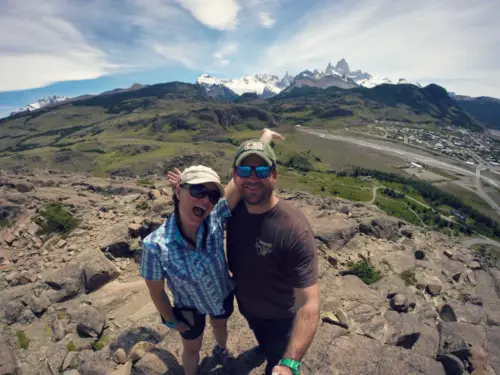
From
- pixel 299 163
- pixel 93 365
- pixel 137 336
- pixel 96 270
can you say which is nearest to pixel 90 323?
pixel 137 336

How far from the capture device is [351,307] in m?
10.5

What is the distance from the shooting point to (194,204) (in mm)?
4957

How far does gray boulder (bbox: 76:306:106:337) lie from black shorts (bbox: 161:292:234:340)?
574 cm

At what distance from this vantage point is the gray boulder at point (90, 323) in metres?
9.91

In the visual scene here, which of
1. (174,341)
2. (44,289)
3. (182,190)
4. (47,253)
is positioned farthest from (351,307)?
(47,253)

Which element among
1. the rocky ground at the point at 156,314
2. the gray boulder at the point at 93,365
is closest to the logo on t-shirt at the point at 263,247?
the rocky ground at the point at 156,314

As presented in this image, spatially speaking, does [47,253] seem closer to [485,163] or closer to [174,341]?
[174,341]

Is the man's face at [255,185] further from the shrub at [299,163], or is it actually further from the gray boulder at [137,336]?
the shrub at [299,163]

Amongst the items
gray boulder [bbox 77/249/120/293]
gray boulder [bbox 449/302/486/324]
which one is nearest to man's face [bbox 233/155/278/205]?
gray boulder [bbox 77/249/120/293]

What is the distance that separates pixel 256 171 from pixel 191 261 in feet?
6.49

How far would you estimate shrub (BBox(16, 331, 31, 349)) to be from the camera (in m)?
9.66

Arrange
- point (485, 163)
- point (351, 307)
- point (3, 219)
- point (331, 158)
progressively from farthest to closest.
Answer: point (485, 163)
point (331, 158)
point (3, 219)
point (351, 307)

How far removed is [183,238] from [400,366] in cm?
606

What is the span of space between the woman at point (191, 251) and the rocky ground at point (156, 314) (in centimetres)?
245
